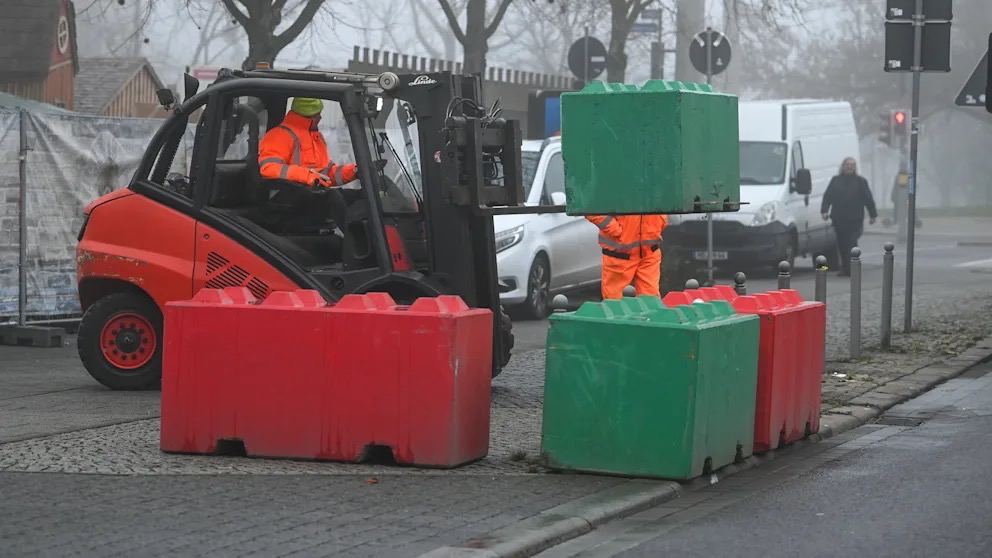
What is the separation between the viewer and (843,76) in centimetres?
7394

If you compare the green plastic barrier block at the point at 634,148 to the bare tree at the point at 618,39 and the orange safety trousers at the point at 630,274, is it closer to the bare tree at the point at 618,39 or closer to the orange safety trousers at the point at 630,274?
the orange safety trousers at the point at 630,274

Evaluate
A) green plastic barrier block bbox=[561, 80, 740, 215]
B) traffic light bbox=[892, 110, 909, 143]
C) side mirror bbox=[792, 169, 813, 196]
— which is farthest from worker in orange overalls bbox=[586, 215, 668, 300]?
traffic light bbox=[892, 110, 909, 143]

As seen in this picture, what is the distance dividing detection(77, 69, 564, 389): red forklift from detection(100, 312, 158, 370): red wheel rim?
0.31 m

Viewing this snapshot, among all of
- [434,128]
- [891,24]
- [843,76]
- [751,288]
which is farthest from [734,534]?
[843,76]

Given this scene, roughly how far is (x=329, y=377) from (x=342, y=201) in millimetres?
2860

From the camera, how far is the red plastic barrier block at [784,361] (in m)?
9.41

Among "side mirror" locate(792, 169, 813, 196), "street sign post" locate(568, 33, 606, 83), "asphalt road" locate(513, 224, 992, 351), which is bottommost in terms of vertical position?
"asphalt road" locate(513, 224, 992, 351)

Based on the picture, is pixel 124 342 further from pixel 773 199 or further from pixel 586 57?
pixel 773 199

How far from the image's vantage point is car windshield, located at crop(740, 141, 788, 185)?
25.8 metres

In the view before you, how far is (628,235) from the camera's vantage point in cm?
1248

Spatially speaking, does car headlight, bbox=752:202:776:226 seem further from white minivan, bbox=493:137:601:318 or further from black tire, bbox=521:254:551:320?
black tire, bbox=521:254:551:320

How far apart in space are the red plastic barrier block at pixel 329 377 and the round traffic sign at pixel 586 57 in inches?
653

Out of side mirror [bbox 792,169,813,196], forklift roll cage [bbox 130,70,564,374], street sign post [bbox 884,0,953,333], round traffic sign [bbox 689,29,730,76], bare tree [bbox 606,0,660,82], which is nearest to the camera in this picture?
forklift roll cage [bbox 130,70,564,374]

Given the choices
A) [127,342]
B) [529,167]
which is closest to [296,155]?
[127,342]
